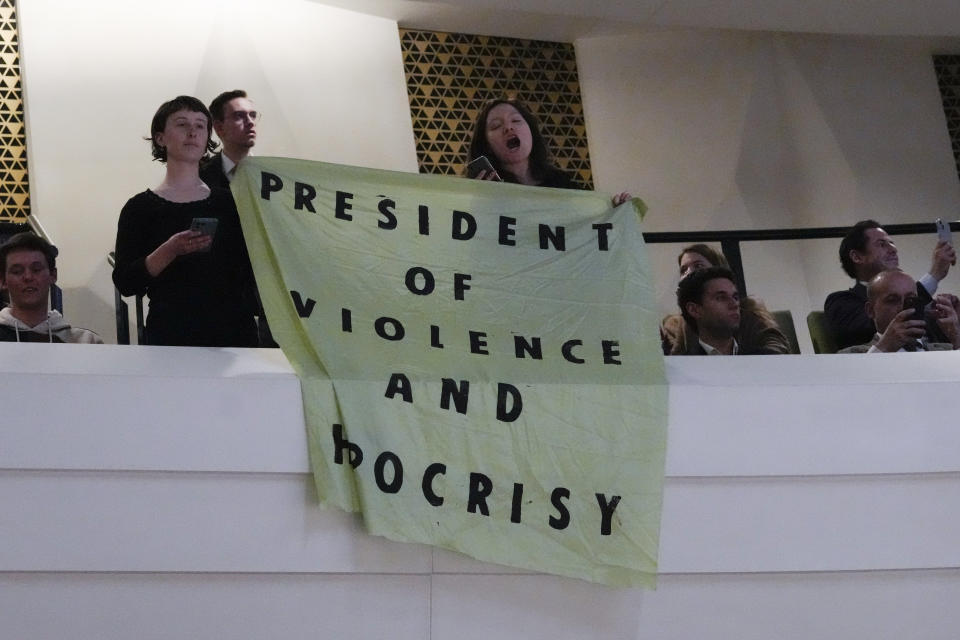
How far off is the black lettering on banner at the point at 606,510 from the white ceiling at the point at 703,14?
454 centimetres

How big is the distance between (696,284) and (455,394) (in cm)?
120

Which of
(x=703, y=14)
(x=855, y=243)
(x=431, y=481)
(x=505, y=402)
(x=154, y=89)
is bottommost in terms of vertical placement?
(x=431, y=481)

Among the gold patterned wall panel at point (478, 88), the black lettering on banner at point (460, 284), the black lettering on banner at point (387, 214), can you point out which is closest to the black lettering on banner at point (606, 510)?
the black lettering on banner at point (460, 284)

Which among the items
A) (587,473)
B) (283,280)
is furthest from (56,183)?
(587,473)

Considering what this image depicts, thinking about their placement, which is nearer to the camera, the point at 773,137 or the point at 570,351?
→ the point at 570,351

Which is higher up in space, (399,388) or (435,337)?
(435,337)

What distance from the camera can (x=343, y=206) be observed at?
3.06 meters

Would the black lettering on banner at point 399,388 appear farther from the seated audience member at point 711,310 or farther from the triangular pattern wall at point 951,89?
the triangular pattern wall at point 951,89

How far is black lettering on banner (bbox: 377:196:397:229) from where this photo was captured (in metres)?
3.06

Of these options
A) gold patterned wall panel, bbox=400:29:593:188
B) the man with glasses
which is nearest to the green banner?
the man with glasses

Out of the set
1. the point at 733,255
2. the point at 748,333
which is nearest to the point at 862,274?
the point at 733,255

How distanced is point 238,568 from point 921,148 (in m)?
6.61

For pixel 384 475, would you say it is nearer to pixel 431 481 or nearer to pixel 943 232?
pixel 431 481

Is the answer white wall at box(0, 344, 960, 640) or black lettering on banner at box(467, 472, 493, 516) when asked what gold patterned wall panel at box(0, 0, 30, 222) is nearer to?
white wall at box(0, 344, 960, 640)
